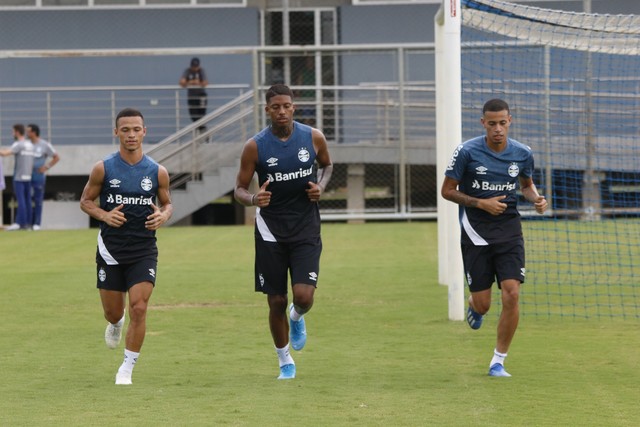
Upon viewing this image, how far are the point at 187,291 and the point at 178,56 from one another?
1557cm

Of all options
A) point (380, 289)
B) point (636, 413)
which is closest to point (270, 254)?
point (636, 413)

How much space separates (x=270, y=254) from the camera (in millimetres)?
9617

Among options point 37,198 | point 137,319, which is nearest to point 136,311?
point 137,319

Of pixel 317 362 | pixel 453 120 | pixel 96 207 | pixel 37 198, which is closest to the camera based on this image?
pixel 96 207

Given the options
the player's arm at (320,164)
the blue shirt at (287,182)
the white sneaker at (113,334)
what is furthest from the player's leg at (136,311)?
the player's arm at (320,164)

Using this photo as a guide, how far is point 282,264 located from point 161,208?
0.97 metres

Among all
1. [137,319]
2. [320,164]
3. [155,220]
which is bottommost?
[137,319]

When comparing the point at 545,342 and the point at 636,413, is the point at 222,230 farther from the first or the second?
the point at 636,413

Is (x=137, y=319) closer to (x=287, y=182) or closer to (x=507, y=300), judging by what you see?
(x=287, y=182)

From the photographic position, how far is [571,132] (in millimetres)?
25203

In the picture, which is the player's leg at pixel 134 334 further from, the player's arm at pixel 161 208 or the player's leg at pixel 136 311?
the player's arm at pixel 161 208

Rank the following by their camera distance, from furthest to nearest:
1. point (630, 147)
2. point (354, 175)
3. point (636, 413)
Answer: point (354, 175)
point (630, 147)
point (636, 413)

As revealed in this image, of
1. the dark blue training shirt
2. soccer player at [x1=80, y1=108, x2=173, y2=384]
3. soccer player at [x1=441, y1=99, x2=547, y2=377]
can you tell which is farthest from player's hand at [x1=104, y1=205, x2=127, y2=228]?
soccer player at [x1=441, y1=99, x2=547, y2=377]

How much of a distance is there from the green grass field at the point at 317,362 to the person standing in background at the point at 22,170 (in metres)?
8.81
